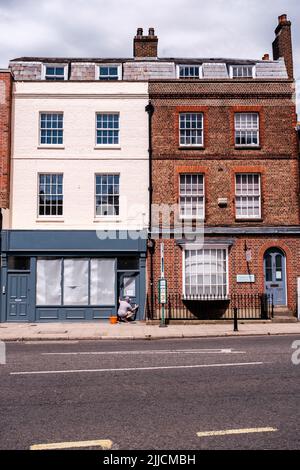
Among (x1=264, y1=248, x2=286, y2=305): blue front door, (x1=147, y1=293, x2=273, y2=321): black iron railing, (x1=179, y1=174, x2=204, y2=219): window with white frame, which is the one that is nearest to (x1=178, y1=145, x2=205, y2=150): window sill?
(x1=179, y1=174, x2=204, y2=219): window with white frame

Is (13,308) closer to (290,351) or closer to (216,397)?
(290,351)

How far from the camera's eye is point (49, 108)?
21.2m

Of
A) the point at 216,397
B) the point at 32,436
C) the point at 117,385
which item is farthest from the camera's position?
the point at 117,385

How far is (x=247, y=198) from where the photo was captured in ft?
68.9

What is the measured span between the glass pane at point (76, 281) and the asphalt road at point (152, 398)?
28.0 feet

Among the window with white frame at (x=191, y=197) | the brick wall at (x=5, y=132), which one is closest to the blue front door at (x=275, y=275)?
the window with white frame at (x=191, y=197)

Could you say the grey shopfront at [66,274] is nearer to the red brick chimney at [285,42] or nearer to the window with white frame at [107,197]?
the window with white frame at [107,197]

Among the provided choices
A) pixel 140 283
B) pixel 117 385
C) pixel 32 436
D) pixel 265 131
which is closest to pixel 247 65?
pixel 265 131

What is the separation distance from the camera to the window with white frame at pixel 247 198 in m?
20.9

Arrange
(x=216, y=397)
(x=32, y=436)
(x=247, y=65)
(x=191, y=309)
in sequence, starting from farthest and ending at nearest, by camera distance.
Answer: (x=247, y=65) < (x=191, y=309) < (x=216, y=397) < (x=32, y=436)

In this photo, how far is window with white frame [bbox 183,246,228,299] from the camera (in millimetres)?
20438

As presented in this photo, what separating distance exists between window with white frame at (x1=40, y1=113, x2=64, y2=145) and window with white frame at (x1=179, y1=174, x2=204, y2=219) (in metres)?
6.11
